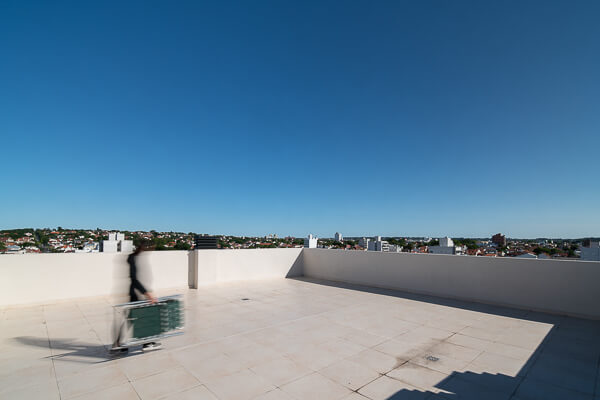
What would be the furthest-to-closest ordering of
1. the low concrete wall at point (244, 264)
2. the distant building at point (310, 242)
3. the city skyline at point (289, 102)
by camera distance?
1. the distant building at point (310, 242)
2. the low concrete wall at point (244, 264)
3. the city skyline at point (289, 102)

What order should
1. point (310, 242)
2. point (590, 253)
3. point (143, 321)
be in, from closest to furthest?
point (143, 321) → point (590, 253) → point (310, 242)

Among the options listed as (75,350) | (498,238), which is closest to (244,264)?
(75,350)

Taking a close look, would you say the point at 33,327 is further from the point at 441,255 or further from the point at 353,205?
the point at 353,205

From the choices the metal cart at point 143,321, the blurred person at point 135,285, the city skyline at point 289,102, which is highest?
the city skyline at point 289,102

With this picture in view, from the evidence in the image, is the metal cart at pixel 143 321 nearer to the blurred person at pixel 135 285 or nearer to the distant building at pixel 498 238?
the blurred person at pixel 135 285

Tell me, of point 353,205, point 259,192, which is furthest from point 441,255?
point 353,205

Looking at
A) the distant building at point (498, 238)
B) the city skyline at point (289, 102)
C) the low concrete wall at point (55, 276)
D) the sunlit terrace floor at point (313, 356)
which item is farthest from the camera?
the distant building at point (498, 238)

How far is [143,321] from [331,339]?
2.57 metres

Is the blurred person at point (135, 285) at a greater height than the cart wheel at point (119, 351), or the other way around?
the blurred person at point (135, 285)

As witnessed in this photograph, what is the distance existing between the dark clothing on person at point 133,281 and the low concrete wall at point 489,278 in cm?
662

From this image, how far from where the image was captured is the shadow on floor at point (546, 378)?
2461 mm

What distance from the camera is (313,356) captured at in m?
3.38

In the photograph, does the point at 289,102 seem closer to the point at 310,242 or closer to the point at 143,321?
the point at 310,242

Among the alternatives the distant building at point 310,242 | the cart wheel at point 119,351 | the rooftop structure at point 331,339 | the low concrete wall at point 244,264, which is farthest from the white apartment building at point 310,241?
the cart wheel at point 119,351
